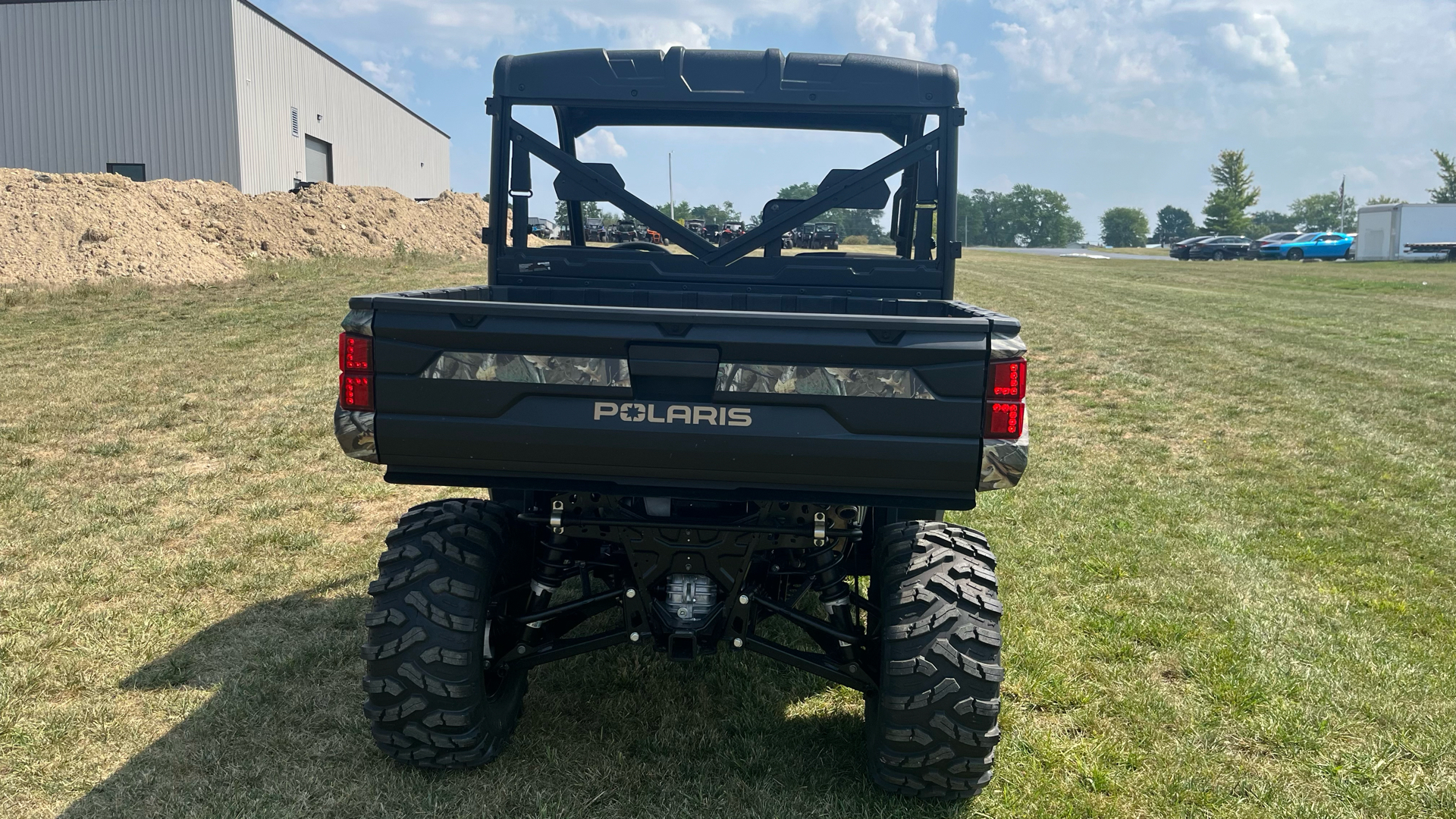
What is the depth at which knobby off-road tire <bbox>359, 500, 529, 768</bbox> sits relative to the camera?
323 cm

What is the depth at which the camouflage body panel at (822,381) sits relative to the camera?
287 centimetres

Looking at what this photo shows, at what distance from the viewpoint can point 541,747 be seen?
3.61 meters

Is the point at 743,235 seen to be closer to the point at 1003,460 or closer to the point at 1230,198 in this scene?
the point at 1003,460

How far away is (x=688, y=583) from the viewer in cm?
339

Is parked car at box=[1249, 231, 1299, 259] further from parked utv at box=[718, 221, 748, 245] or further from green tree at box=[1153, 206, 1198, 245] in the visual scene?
green tree at box=[1153, 206, 1198, 245]

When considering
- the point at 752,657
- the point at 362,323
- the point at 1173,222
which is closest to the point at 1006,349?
the point at 362,323

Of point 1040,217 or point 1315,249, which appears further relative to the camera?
point 1040,217

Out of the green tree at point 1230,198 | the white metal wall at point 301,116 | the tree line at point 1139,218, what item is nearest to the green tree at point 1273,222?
the tree line at point 1139,218

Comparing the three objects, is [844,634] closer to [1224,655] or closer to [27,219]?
[1224,655]

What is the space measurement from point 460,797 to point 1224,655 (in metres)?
3.24

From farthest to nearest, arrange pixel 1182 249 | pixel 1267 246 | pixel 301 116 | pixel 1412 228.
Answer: pixel 1182 249 < pixel 1267 246 < pixel 1412 228 < pixel 301 116

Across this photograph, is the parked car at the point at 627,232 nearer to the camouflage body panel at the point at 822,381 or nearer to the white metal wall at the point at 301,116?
the camouflage body panel at the point at 822,381

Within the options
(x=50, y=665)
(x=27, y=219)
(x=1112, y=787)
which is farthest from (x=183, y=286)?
(x=1112, y=787)

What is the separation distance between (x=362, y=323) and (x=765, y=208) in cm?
205
